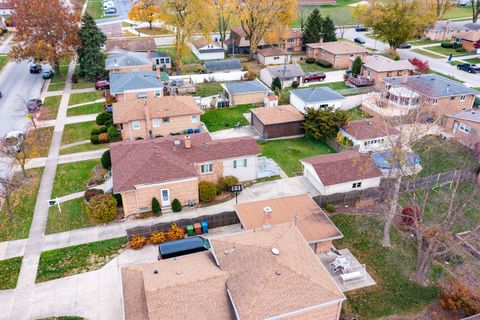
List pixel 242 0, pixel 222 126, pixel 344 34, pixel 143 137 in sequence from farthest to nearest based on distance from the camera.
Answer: pixel 344 34, pixel 242 0, pixel 222 126, pixel 143 137

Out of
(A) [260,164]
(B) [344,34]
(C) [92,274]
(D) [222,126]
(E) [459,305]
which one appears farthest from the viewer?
(B) [344,34]

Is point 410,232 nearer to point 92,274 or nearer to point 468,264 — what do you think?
point 468,264

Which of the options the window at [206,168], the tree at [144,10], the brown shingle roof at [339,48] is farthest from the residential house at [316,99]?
the tree at [144,10]

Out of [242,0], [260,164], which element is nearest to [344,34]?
[242,0]

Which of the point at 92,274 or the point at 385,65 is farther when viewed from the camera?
the point at 385,65

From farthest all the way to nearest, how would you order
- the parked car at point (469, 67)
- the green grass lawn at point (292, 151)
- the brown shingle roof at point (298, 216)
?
the parked car at point (469, 67) < the green grass lawn at point (292, 151) < the brown shingle roof at point (298, 216)

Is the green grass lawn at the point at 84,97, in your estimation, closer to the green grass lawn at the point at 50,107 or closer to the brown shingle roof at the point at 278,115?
the green grass lawn at the point at 50,107

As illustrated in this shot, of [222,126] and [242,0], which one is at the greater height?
A: [242,0]
